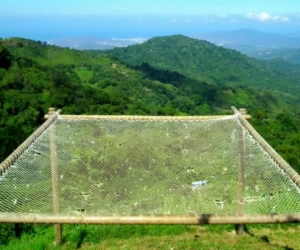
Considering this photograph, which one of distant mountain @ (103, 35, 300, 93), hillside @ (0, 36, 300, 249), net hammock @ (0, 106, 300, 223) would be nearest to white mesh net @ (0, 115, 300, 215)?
net hammock @ (0, 106, 300, 223)

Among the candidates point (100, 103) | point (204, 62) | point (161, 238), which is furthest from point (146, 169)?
point (204, 62)

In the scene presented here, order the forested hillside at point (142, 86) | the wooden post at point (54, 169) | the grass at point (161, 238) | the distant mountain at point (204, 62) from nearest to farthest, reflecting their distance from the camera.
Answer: the wooden post at point (54, 169) < the grass at point (161, 238) < the forested hillside at point (142, 86) < the distant mountain at point (204, 62)

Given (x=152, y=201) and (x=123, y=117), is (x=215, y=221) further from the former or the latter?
(x=123, y=117)

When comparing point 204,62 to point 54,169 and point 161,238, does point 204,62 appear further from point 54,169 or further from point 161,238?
point 54,169

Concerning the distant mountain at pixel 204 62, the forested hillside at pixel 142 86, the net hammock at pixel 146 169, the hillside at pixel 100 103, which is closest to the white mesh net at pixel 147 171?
the net hammock at pixel 146 169

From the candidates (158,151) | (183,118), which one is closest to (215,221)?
(158,151)

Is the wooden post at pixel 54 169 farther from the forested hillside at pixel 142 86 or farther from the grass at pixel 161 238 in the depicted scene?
the forested hillside at pixel 142 86
